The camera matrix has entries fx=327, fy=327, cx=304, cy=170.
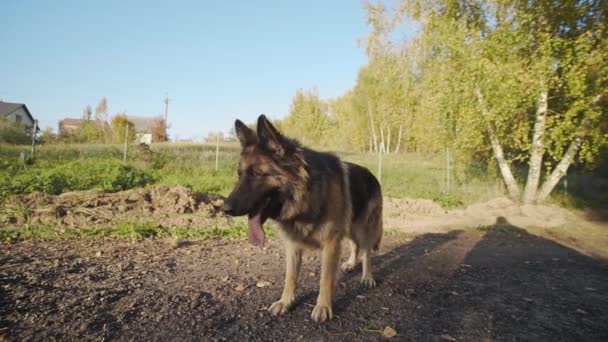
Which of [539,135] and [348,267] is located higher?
[539,135]

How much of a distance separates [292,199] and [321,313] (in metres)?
1.19

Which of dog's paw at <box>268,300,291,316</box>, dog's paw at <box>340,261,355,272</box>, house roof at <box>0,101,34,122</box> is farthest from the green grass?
house roof at <box>0,101,34,122</box>

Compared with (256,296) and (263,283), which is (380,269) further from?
(256,296)

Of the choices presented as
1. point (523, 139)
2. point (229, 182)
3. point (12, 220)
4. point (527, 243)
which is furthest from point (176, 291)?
point (523, 139)

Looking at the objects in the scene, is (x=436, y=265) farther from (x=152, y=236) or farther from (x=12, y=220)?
(x=12, y=220)

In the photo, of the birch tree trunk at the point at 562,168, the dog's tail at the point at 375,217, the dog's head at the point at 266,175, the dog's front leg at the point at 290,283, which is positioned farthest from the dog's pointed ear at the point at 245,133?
the birch tree trunk at the point at 562,168

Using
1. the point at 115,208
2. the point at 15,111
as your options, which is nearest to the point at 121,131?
the point at 115,208

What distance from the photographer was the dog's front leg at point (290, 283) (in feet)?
11.3

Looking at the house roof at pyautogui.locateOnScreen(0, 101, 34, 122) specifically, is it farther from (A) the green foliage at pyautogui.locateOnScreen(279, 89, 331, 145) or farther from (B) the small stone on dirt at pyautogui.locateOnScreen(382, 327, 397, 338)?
(B) the small stone on dirt at pyautogui.locateOnScreen(382, 327, 397, 338)

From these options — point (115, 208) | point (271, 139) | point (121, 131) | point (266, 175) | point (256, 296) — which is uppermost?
point (121, 131)

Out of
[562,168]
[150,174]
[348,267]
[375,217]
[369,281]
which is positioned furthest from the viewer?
[150,174]

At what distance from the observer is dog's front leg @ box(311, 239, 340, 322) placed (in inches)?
132

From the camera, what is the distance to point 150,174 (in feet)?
41.4

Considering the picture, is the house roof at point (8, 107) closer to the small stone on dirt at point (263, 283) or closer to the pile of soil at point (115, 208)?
the pile of soil at point (115, 208)
